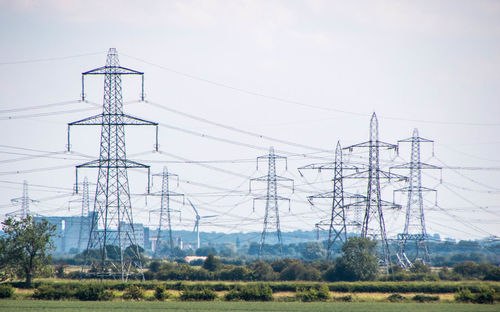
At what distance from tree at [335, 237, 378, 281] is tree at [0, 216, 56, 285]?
39.2 m

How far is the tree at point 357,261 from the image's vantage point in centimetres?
8562

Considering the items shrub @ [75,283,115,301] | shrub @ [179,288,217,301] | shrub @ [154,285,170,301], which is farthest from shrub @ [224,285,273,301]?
shrub @ [75,283,115,301]

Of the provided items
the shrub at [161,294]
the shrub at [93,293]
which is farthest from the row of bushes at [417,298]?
the shrub at [93,293]

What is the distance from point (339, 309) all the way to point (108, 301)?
22481 mm

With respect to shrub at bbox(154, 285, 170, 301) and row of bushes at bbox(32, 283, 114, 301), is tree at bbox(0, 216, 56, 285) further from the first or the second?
shrub at bbox(154, 285, 170, 301)

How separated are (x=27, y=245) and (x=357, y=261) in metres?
44.2

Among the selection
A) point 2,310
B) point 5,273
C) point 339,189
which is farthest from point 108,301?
point 339,189

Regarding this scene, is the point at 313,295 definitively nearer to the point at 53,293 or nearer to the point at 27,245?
the point at 53,293

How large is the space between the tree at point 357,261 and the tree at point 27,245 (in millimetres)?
39222

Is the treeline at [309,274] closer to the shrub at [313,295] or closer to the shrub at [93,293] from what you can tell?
the shrub at [313,295]

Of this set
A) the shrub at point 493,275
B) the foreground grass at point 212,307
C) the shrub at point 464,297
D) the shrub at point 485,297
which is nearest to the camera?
the foreground grass at point 212,307

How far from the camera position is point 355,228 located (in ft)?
329

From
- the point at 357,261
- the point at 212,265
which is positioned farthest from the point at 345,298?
the point at 212,265

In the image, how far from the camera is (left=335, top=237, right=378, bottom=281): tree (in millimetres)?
85625
